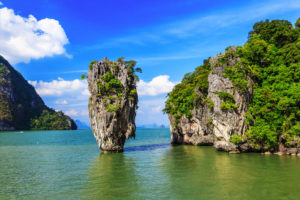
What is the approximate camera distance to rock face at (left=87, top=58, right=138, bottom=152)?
98.6 feet

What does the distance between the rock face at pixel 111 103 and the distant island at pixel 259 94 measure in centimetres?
1272

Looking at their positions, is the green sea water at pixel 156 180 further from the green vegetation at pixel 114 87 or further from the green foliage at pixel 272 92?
the green vegetation at pixel 114 87

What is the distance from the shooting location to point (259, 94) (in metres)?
27.0

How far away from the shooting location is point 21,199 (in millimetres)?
12516

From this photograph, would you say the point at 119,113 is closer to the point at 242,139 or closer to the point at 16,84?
the point at 242,139

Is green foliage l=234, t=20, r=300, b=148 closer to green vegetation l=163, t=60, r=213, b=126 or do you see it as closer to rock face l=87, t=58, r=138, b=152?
green vegetation l=163, t=60, r=213, b=126

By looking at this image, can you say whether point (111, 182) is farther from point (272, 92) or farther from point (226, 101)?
point (272, 92)

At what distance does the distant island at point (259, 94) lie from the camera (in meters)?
24.8

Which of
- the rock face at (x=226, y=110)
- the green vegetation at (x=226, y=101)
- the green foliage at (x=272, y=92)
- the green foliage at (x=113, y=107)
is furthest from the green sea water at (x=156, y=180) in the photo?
the green foliage at (x=113, y=107)

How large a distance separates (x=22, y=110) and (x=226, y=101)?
163 metres

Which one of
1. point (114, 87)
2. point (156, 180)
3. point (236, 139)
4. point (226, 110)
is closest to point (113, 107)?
point (114, 87)

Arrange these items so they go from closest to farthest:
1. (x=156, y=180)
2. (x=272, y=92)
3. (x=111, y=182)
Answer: (x=111, y=182), (x=156, y=180), (x=272, y=92)

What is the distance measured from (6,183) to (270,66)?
Answer: 1225 inches

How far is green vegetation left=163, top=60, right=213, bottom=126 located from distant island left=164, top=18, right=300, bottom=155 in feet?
25.6
